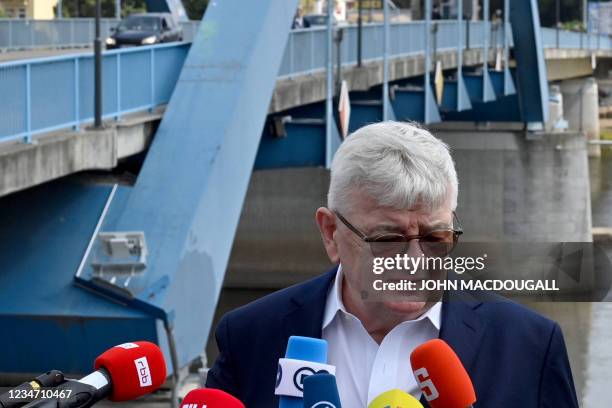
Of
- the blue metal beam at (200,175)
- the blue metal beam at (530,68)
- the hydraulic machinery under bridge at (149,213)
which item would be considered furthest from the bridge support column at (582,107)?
the blue metal beam at (200,175)

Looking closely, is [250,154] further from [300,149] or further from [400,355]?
[400,355]

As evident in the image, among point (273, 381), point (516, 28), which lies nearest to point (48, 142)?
point (273, 381)

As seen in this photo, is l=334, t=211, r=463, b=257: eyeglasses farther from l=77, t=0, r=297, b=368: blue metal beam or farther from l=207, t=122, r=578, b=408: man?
l=77, t=0, r=297, b=368: blue metal beam

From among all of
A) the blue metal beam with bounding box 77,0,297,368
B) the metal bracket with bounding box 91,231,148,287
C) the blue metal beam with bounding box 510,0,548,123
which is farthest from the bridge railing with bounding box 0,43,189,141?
the blue metal beam with bounding box 510,0,548,123

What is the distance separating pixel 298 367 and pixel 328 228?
0.41 metres

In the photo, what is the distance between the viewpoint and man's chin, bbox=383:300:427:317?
3.22 meters

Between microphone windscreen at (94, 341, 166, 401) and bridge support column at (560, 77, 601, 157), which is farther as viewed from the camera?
bridge support column at (560, 77, 601, 157)

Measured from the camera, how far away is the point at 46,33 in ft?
123

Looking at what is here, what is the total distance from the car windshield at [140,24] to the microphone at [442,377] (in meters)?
28.9

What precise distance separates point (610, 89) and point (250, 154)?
81128 millimetres

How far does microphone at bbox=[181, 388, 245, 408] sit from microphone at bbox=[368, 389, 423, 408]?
26 cm

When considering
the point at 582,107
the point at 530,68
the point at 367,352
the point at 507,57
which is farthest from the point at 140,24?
the point at 582,107

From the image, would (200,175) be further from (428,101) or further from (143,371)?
(428,101)

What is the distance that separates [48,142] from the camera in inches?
572
